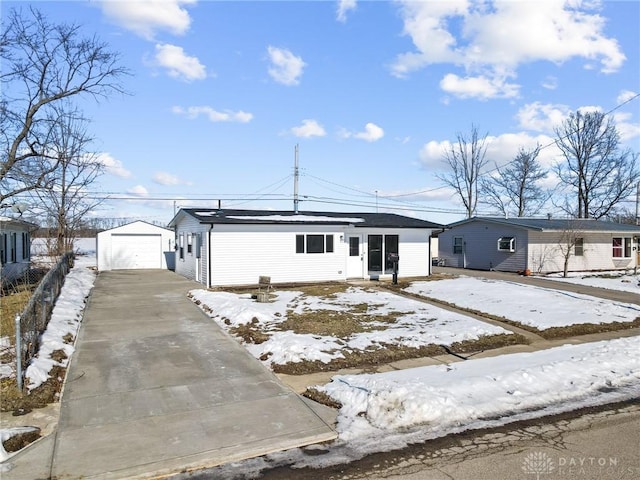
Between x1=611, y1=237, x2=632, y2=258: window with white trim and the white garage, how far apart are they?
26.7 metres

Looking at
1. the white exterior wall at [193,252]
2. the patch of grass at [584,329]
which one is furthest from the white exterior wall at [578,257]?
the white exterior wall at [193,252]

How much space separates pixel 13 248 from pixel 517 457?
74.2 feet

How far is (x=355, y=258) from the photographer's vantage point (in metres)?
20.5

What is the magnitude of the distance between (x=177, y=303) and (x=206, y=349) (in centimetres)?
560

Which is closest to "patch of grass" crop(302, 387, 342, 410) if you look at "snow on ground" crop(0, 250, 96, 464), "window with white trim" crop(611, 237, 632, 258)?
"snow on ground" crop(0, 250, 96, 464)

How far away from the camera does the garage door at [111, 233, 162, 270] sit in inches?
1045

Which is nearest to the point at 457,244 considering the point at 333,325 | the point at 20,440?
the point at 333,325

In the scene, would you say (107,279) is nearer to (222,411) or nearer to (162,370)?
(162,370)

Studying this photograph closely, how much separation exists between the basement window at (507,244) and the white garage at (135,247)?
19.3 meters

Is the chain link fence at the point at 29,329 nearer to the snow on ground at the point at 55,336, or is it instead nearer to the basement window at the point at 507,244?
the snow on ground at the point at 55,336

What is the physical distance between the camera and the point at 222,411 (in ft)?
18.5

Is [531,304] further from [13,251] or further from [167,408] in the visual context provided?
[13,251]

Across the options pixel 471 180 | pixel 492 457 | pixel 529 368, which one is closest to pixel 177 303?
pixel 529 368

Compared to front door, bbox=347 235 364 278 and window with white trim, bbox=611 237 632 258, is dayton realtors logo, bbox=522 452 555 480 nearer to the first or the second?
front door, bbox=347 235 364 278
